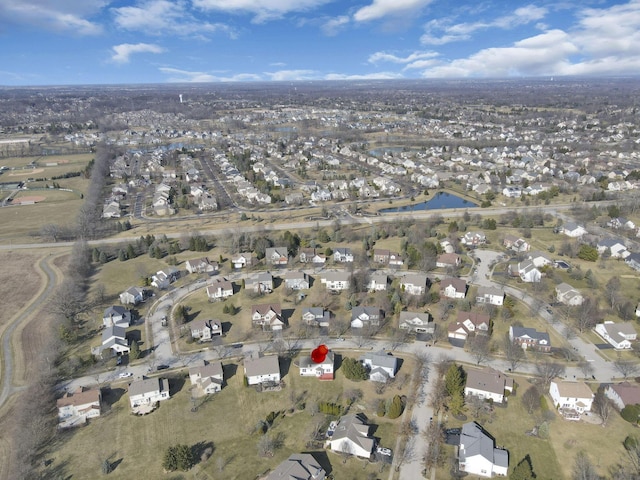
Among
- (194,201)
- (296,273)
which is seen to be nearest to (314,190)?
(194,201)

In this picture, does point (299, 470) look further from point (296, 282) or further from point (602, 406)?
point (296, 282)

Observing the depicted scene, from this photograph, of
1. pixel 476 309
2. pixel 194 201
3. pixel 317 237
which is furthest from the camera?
pixel 194 201

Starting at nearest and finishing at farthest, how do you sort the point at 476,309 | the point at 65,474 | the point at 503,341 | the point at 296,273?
the point at 65,474
the point at 503,341
the point at 476,309
the point at 296,273

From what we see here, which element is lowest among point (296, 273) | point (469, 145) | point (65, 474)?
point (65, 474)

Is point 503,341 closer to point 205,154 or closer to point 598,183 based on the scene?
point 598,183

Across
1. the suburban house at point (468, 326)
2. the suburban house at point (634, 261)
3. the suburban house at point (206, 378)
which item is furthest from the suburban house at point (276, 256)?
the suburban house at point (634, 261)

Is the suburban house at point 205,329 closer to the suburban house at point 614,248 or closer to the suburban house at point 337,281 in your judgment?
the suburban house at point 337,281

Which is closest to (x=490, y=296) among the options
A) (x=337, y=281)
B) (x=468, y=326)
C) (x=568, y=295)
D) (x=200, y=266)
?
(x=468, y=326)
